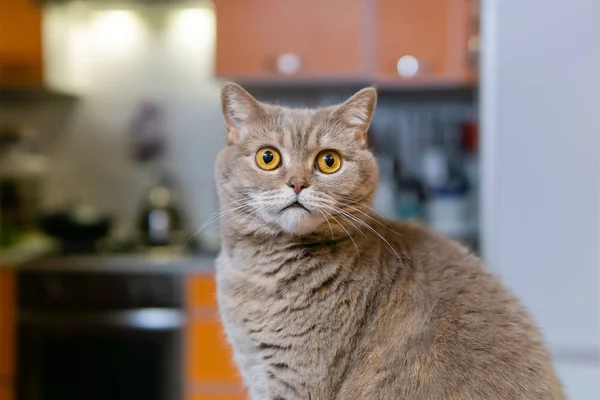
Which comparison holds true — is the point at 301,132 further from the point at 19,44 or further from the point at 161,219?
the point at 19,44

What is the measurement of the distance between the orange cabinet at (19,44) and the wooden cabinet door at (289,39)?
28.0 inches

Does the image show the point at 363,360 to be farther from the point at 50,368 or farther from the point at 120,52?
the point at 120,52

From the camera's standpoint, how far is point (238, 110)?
948mm

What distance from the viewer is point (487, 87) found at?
157 cm

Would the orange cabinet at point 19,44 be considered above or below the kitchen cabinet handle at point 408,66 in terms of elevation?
above

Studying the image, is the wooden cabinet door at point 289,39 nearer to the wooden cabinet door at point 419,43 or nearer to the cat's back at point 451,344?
the wooden cabinet door at point 419,43

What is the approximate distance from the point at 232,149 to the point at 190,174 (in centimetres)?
182

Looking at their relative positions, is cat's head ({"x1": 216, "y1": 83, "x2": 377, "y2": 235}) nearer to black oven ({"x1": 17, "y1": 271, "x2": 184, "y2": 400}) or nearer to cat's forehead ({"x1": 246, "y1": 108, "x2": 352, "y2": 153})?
cat's forehead ({"x1": 246, "y1": 108, "x2": 352, "y2": 153})

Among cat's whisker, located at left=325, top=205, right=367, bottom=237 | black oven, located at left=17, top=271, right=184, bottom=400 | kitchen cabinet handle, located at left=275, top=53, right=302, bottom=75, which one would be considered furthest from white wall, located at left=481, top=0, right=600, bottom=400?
black oven, located at left=17, top=271, right=184, bottom=400

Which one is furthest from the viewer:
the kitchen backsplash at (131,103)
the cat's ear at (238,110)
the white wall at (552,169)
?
the kitchen backsplash at (131,103)

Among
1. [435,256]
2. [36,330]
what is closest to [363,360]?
[435,256]

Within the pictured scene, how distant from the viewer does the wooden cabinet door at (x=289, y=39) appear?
2293 mm

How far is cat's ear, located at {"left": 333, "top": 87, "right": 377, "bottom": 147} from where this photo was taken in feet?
3.03

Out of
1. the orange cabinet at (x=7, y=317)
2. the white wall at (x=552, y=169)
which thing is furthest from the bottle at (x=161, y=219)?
the white wall at (x=552, y=169)
